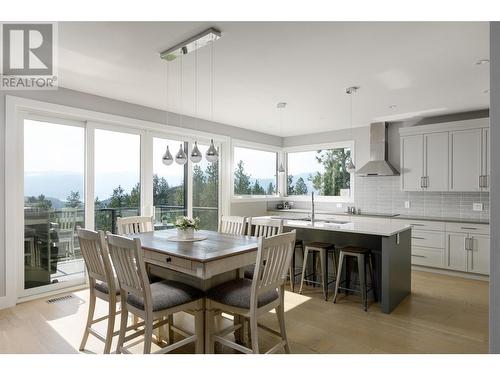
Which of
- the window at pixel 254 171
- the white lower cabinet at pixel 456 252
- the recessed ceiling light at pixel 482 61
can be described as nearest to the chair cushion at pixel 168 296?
the recessed ceiling light at pixel 482 61

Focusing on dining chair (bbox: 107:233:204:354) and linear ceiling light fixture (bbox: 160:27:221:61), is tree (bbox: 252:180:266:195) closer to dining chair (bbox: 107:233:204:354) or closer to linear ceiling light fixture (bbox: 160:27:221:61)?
linear ceiling light fixture (bbox: 160:27:221:61)

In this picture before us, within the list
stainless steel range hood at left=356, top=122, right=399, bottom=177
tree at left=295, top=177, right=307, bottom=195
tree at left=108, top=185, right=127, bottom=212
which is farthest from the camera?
tree at left=295, top=177, right=307, bottom=195

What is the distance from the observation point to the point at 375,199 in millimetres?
5980

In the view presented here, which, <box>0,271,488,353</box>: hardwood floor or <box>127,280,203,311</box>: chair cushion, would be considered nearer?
<box>127,280,203,311</box>: chair cushion

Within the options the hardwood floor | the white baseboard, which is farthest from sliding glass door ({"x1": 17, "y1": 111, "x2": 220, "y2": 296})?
the white baseboard

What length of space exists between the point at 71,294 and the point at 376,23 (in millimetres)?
4337

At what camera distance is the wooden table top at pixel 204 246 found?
7.81ft

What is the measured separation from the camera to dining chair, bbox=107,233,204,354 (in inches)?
82.3

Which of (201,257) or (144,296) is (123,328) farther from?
(201,257)

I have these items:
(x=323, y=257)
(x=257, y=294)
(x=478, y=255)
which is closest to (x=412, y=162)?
(x=478, y=255)

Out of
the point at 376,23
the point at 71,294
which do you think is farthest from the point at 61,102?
the point at 376,23

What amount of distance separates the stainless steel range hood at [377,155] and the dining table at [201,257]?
11.5 feet

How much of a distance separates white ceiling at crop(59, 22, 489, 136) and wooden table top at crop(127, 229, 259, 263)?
1.73m

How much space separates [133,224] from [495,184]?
3587 millimetres
